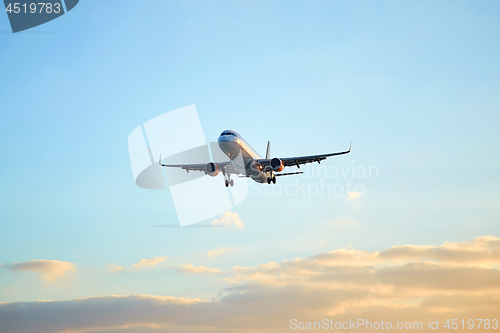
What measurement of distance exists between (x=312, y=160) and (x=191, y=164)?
59.6ft

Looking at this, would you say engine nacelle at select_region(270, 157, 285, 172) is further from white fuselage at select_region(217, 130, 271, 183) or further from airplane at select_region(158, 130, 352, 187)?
white fuselage at select_region(217, 130, 271, 183)

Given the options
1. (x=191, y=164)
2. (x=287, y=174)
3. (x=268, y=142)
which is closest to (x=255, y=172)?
(x=287, y=174)

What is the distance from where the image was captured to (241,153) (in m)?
69.8

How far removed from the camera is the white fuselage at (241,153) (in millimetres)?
68250

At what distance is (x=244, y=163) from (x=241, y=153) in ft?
7.75

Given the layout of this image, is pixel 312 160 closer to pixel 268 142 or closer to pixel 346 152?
pixel 346 152

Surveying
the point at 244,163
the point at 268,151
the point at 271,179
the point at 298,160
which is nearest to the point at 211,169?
the point at 244,163

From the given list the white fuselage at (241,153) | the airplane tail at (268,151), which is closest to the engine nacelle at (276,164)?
the white fuselage at (241,153)

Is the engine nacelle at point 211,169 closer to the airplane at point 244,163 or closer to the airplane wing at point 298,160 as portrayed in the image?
the airplane at point 244,163

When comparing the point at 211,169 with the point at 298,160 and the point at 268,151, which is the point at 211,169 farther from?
the point at 268,151

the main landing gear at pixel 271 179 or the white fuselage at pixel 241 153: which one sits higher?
the white fuselage at pixel 241 153

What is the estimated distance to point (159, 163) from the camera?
75500mm

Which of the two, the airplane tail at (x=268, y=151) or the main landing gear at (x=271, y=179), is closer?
the main landing gear at (x=271, y=179)

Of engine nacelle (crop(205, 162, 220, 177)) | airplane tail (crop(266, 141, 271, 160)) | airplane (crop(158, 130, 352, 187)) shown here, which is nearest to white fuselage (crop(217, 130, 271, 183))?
airplane (crop(158, 130, 352, 187))
